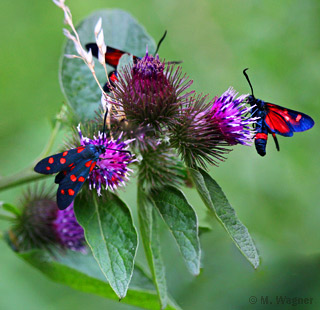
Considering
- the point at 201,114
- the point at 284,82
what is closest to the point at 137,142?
the point at 201,114

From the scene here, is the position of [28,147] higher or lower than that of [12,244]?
higher

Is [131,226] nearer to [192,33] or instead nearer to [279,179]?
[279,179]

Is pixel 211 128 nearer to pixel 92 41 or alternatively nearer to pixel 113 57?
pixel 113 57

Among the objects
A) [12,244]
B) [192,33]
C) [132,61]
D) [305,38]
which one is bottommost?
[12,244]

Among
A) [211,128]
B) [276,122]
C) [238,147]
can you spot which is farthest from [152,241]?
[238,147]

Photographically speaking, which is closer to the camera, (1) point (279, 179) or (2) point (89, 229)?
(2) point (89, 229)

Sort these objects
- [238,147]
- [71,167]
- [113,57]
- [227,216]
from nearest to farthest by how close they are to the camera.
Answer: [227,216]
[71,167]
[113,57]
[238,147]

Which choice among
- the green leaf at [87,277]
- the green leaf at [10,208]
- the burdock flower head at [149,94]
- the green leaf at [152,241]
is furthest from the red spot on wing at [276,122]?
the green leaf at [10,208]

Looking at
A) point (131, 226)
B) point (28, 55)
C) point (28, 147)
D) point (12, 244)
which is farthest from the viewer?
point (28, 55)
